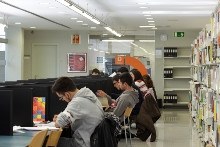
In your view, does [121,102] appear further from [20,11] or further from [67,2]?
[20,11]

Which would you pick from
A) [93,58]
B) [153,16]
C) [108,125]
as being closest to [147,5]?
[153,16]

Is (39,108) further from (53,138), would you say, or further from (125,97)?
(125,97)

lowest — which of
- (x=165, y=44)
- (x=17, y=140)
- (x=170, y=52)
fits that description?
(x=17, y=140)

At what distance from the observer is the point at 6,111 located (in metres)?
4.58

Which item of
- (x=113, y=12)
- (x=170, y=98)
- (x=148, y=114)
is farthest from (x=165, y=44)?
(x=148, y=114)

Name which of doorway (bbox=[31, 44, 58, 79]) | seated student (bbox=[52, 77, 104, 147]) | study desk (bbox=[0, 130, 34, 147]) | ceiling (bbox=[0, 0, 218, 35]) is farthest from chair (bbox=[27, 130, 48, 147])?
doorway (bbox=[31, 44, 58, 79])

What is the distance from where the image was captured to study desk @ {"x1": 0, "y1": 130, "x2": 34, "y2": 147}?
13.1 ft

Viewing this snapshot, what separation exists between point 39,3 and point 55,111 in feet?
20.6

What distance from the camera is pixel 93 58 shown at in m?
20.8

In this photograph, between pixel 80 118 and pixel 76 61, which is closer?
pixel 80 118

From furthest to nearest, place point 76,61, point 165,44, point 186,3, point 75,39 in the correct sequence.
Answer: point 75,39 < point 76,61 < point 165,44 < point 186,3

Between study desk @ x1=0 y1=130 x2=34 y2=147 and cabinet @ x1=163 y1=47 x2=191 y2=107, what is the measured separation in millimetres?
13859

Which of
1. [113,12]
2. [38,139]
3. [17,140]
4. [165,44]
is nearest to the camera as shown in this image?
[38,139]

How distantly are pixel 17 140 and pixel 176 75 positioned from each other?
14711mm
